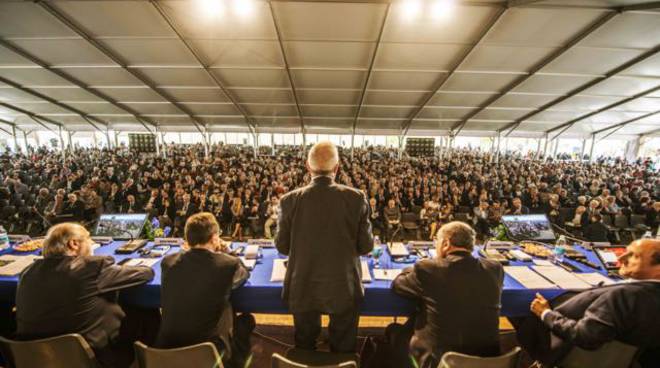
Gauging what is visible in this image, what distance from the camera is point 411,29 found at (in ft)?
23.8

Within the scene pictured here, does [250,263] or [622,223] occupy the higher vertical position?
[250,263]

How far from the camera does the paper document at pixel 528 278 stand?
6.87ft

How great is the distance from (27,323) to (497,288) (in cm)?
266

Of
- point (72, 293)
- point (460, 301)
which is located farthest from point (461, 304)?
point (72, 293)

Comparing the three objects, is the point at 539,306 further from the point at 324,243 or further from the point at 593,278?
the point at 324,243

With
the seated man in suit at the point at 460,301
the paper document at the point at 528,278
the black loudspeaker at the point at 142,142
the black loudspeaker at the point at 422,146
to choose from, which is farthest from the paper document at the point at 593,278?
the black loudspeaker at the point at 142,142

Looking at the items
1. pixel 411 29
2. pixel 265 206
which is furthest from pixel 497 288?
pixel 411 29

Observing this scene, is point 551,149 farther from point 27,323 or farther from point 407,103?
point 27,323

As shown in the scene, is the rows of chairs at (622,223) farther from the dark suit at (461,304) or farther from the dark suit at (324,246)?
the dark suit at (324,246)

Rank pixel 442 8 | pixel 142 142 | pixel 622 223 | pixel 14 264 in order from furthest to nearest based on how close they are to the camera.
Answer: pixel 142 142 → pixel 442 8 → pixel 622 223 → pixel 14 264

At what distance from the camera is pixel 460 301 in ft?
4.72

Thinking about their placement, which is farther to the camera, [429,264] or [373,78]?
[373,78]

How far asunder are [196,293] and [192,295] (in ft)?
0.08

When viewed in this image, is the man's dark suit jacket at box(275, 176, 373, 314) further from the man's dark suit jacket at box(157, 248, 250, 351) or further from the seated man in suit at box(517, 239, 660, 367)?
the seated man in suit at box(517, 239, 660, 367)
